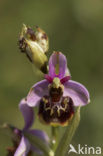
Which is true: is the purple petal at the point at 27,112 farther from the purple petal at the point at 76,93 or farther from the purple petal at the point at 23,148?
the purple petal at the point at 76,93

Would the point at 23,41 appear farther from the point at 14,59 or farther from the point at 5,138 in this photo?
the point at 14,59

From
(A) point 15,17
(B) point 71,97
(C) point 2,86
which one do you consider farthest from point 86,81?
(B) point 71,97

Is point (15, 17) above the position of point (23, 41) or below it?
above

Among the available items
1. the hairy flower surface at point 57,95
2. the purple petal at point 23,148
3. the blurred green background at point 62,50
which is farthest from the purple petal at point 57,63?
the blurred green background at point 62,50

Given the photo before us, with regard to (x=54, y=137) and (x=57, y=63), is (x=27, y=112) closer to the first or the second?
(x=54, y=137)

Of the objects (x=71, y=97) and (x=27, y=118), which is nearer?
(x=71, y=97)

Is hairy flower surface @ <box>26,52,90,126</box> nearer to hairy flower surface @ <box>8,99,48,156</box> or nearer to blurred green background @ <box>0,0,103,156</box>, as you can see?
hairy flower surface @ <box>8,99,48,156</box>
